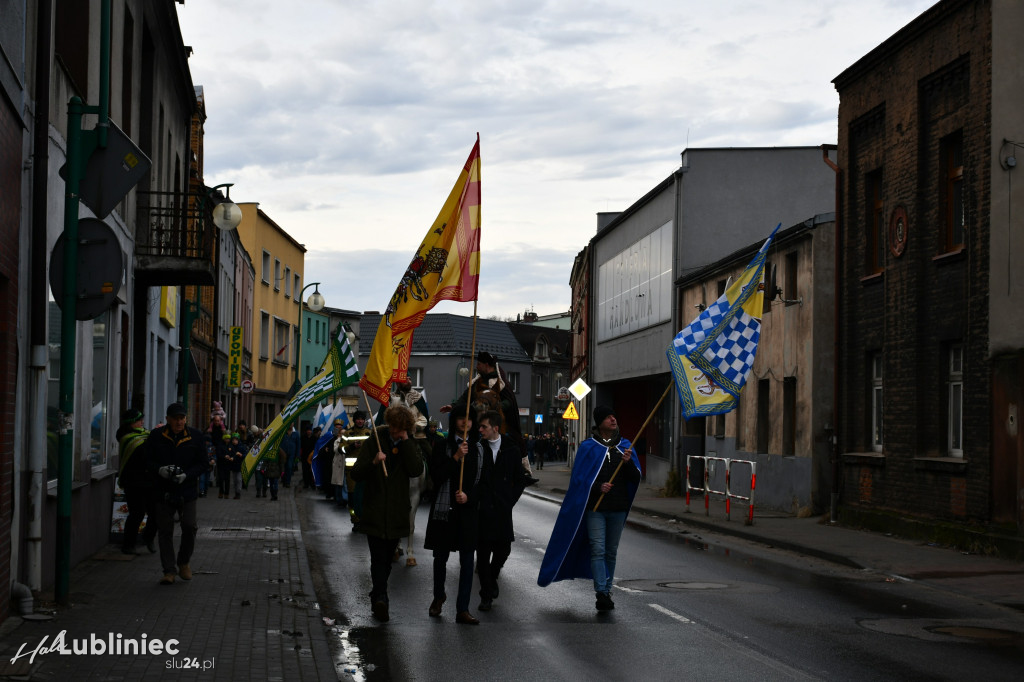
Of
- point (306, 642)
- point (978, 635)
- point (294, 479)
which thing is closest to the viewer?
point (306, 642)

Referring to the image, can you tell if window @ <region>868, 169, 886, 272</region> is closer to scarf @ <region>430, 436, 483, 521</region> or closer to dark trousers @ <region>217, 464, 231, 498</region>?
scarf @ <region>430, 436, 483, 521</region>

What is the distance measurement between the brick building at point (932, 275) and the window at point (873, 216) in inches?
1.0

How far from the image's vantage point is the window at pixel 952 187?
19.0m

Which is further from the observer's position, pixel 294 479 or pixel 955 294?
pixel 294 479

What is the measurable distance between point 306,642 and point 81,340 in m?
6.49

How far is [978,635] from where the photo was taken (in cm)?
1000

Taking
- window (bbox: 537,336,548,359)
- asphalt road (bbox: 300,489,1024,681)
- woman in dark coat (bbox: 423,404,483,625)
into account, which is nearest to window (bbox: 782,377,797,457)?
asphalt road (bbox: 300,489,1024,681)

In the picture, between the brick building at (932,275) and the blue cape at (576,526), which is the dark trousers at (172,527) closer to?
the blue cape at (576,526)

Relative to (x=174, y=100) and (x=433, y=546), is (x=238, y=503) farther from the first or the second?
(x=433, y=546)

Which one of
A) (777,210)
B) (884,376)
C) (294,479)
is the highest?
(777,210)

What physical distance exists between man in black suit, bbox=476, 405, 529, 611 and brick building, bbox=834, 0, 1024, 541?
8.84 meters

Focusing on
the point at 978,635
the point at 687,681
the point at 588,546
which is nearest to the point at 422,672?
the point at 687,681

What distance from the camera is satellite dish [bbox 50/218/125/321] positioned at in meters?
9.58

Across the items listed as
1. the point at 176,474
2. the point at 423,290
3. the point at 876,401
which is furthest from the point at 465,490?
the point at 876,401
